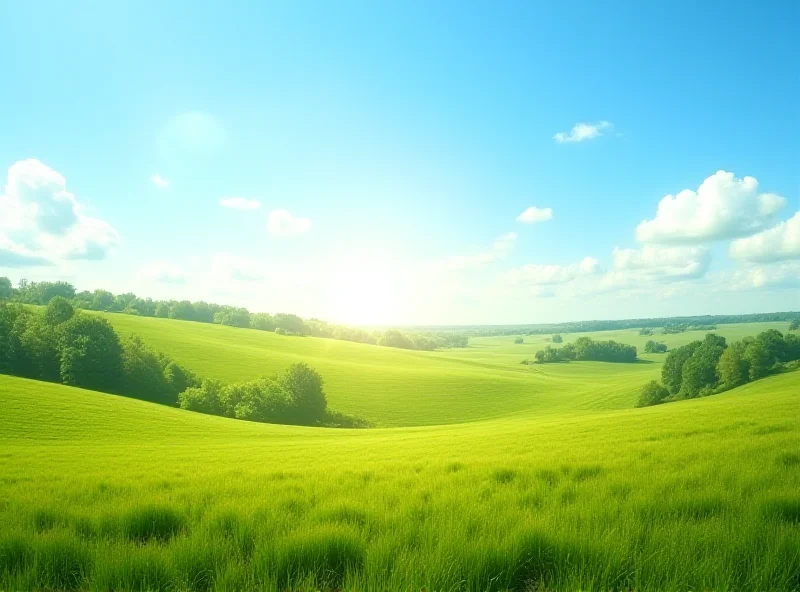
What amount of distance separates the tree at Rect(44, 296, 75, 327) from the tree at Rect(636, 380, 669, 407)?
96.6 meters

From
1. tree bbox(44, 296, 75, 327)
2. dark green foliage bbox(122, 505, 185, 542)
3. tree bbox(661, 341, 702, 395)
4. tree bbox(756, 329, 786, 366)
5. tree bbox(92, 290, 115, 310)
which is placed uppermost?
tree bbox(92, 290, 115, 310)

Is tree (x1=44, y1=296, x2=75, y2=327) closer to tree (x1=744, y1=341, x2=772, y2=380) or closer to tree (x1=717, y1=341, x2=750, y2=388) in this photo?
tree (x1=717, y1=341, x2=750, y2=388)

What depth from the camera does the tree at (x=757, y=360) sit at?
69.2 metres

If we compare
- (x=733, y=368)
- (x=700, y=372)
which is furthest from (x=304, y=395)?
(x=733, y=368)

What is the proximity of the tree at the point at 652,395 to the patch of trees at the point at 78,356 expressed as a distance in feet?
254

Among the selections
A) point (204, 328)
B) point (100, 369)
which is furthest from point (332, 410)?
point (204, 328)

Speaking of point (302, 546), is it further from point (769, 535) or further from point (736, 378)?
point (736, 378)

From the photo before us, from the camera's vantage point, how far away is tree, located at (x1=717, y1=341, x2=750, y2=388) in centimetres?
7075

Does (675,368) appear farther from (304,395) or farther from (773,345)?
(304,395)

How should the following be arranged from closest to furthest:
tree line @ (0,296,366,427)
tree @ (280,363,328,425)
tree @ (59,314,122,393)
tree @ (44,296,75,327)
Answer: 1. tree @ (59,314,122,393)
2. tree line @ (0,296,366,427)
3. tree @ (280,363,328,425)
4. tree @ (44,296,75,327)

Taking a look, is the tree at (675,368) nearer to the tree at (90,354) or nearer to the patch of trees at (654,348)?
the patch of trees at (654,348)

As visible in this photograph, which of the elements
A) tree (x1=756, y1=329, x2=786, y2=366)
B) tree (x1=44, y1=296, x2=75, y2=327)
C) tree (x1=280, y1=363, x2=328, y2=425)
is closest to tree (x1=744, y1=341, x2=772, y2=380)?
tree (x1=756, y1=329, x2=786, y2=366)

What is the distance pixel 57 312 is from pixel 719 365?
369 feet

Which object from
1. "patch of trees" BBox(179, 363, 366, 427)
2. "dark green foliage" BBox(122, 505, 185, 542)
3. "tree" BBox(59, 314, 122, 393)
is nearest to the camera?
"dark green foliage" BBox(122, 505, 185, 542)
